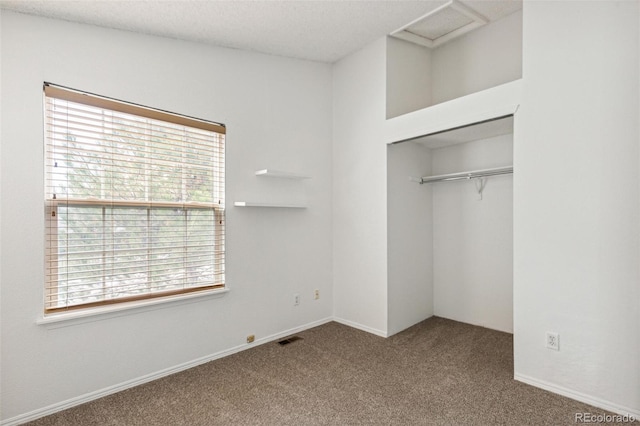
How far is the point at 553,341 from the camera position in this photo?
2.43 meters

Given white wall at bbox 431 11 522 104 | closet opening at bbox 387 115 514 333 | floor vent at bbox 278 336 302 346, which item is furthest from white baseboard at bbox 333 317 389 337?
white wall at bbox 431 11 522 104

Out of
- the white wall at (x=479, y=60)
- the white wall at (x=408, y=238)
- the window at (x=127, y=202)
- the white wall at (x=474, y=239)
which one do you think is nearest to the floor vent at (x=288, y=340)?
the window at (x=127, y=202)

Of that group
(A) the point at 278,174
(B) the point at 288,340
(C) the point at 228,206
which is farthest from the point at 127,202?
(B) the point at 288,340

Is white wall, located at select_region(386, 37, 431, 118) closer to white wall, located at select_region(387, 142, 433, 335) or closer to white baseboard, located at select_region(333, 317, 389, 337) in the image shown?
white wall, located at select_region(387, 142, 433, 335)

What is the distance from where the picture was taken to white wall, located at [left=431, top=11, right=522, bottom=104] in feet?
11.1

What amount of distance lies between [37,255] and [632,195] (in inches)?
147

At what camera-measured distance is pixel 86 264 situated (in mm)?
2418

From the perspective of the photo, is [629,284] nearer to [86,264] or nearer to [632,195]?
[632,195]

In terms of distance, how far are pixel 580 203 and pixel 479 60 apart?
2046 mm

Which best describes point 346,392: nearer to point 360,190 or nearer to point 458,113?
point 360,190

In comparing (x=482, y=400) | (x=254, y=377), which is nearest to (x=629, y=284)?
(x=482, y=400)

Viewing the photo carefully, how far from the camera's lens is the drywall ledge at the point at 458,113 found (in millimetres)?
2631

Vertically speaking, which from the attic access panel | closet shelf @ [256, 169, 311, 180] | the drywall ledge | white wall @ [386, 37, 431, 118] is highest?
the attic access panel

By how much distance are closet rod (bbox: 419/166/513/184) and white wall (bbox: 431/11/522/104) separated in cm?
89
